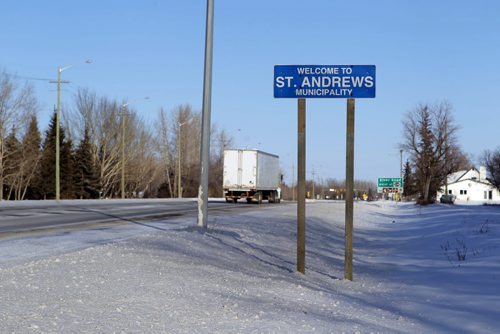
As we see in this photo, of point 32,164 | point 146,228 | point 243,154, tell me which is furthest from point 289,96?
point 32,164

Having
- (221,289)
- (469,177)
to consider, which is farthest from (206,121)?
(469,177)

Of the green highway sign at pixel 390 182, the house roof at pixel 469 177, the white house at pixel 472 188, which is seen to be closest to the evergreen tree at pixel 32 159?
the green highway sign at pixel 390 182

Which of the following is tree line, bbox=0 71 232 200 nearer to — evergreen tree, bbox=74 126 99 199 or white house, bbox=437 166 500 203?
evergreen tree, bbox=74 126 99 199

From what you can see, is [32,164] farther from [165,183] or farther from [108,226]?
[108,226]

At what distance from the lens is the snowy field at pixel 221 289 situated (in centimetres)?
589

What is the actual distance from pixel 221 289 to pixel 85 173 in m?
61.4

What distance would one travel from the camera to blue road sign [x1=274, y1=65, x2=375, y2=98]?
35.7ft

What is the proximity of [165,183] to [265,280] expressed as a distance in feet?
257

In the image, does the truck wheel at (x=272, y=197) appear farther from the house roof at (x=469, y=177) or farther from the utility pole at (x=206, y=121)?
the house roof at (x=469, y=177)

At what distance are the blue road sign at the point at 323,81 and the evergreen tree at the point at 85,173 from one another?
189 ft

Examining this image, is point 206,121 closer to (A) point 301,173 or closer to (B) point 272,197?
(A) point 301,173

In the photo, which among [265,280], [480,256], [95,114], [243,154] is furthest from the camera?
[95,114]

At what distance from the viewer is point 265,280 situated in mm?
9234

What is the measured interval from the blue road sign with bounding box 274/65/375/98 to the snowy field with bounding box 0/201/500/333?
3402mm
